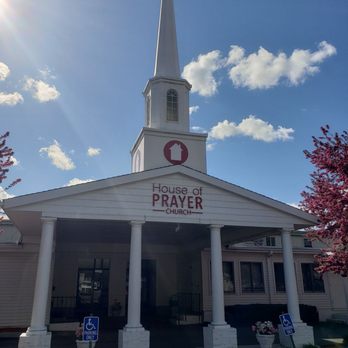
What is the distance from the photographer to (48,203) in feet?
36.7

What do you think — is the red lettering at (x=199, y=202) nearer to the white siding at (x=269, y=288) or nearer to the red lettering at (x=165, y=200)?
the red lettering at (x=165, y=200)

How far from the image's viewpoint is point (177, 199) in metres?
12.4

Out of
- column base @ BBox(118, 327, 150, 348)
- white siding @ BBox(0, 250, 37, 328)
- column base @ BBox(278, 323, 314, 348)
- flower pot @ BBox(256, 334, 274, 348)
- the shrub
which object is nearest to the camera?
column base @ BBox(118, 327, 150, 348)

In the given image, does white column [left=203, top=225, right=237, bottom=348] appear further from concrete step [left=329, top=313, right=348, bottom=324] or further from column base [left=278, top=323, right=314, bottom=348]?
concrete step [left=329, top=313, right=348, bottom=324]

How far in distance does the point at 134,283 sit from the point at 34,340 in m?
3.10

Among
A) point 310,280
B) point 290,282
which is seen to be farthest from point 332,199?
point 310,280

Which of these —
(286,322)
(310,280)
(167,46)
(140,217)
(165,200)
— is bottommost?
(286,322)

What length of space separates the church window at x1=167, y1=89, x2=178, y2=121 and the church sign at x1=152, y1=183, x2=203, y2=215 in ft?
27.8

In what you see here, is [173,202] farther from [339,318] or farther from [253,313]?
[339,318]

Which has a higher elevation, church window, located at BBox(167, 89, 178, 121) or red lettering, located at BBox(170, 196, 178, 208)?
church window, located at BBox(167, 89, 178, 121)

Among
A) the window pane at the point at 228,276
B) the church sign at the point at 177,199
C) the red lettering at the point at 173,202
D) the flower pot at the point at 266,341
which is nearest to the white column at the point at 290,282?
the flower pot at the point at 266,341

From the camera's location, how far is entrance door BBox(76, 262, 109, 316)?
1958 centimetres

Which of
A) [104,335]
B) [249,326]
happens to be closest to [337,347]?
[249,326]

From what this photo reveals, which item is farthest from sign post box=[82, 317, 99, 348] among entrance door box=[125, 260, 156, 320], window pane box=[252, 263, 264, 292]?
window pane box=[252, 263, 264, 292]
